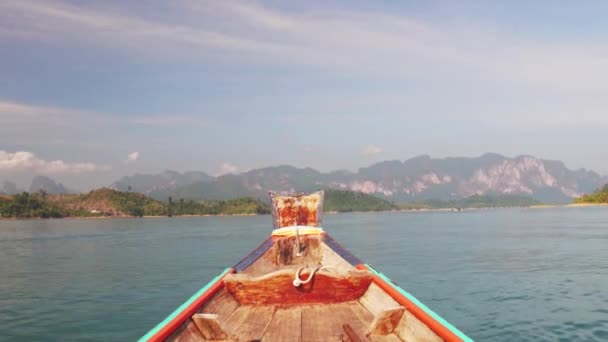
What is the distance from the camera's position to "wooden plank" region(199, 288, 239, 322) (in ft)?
20.2

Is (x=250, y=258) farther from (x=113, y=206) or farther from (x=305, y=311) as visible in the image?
(x=113, y=206)

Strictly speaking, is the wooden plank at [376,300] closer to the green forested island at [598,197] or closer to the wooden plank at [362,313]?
the wooden plank at [362,313]

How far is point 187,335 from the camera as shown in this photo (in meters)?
5.07

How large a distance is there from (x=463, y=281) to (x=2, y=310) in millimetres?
17360

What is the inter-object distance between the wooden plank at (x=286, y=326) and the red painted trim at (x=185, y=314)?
91 cm

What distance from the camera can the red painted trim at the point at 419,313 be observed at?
14.9 feet

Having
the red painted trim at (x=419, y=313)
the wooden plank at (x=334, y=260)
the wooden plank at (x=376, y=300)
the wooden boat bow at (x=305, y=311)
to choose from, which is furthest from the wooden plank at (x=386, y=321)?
the wooden plank at (x=334, y=260)

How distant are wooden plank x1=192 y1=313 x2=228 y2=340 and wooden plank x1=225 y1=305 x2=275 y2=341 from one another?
169mm

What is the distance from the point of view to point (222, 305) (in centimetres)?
655

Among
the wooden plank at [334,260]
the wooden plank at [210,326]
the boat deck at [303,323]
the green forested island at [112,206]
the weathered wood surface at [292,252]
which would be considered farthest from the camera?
the green forested island at [112,206]

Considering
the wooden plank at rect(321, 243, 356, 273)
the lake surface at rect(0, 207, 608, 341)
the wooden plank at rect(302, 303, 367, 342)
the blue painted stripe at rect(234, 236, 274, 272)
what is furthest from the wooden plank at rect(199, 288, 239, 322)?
Answer: the lake surface at rect(0, 207, 608, 341)

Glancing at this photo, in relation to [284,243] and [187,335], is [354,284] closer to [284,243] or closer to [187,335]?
[187,335]

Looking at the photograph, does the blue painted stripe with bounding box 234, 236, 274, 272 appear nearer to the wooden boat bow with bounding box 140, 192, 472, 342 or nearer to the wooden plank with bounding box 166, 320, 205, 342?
the wooden boat bow with bounding box 140, 192, 472, 342

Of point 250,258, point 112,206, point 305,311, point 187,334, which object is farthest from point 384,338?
point 112,206
